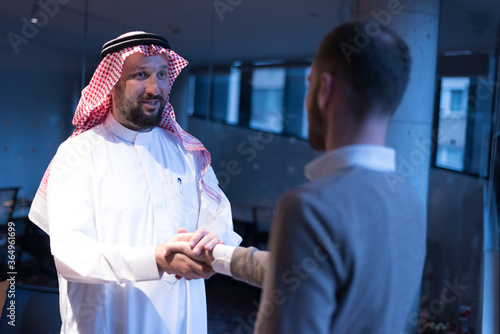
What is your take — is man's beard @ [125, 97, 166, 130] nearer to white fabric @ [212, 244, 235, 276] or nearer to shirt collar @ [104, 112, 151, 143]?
shirt collar @ [104, 112, 151, 143]

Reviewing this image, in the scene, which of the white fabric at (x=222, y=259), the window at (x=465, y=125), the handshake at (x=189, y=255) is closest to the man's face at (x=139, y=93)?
the handshake at (x=189, y=255)


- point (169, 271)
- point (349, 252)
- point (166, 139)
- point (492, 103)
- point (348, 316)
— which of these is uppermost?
point (492, 103)

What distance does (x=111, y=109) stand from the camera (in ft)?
6.48

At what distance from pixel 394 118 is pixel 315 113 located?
258cm

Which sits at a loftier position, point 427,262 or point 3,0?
point 3,0

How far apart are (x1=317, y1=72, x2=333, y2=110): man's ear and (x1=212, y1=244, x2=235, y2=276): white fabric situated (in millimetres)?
550

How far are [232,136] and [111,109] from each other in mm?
2283

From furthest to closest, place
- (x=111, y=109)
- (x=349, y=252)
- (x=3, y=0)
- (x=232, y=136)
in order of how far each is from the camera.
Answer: (x=232, y=136), (x=3, y=0), (x=111, y=109), (x=349, y=252)

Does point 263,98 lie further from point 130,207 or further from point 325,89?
point 325,89

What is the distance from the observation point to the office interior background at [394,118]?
3.39 metres

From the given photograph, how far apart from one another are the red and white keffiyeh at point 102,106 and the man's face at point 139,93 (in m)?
0.03

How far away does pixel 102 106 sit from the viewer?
1951mm

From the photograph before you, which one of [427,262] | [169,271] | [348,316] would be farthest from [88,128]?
[427,262]

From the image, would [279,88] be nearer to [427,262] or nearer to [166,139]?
[427,262]
